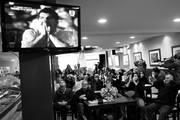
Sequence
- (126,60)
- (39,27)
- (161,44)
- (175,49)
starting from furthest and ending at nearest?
(126,60) → (161,44) → (175,49) → (39,27)

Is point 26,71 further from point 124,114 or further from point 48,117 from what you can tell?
point 124,114

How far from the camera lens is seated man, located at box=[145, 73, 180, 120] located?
3293 millimetres

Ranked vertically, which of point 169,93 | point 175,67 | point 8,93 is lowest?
point 169,93

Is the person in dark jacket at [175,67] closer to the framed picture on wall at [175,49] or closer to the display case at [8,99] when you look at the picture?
the framed picture on wall at [175,49]

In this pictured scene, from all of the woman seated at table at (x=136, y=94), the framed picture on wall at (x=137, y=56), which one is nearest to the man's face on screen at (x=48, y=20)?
the woman seated at table at (x=136, y=94)

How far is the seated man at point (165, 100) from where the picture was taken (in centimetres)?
329

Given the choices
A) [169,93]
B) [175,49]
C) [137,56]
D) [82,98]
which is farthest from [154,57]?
[82,98]

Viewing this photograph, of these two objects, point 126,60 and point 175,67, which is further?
point 126,60

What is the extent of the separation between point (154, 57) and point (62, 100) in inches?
200

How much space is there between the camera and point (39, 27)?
1.76 m

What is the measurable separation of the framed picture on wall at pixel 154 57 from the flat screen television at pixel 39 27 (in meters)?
5.92

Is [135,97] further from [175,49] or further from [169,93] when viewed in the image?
[175,49]

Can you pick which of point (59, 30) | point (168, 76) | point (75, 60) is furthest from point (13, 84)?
point (75, 60)

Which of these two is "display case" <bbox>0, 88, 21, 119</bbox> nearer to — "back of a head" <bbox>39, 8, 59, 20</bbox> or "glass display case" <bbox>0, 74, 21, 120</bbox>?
"glass display case" <bbox>0, 74, 21, 120</bbox>
